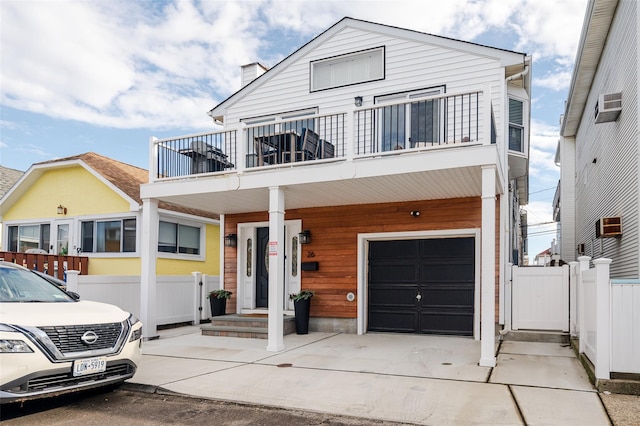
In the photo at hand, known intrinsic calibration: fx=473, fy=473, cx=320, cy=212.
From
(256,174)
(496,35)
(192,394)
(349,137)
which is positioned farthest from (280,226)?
(496,35)

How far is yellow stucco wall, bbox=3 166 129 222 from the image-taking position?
12836 millimetres

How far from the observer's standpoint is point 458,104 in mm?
9195

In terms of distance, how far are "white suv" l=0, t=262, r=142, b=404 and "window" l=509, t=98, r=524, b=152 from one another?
28.0 ft

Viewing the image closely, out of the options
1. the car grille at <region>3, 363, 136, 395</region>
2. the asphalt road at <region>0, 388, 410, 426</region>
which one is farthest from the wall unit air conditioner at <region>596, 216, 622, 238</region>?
the car grille at <region>3, 363, 136, 395</region>

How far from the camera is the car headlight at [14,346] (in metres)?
4.14

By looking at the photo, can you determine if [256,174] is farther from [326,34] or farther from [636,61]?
[636,61]

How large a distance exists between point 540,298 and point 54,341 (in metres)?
8.22

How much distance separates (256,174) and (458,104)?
13.6 feet

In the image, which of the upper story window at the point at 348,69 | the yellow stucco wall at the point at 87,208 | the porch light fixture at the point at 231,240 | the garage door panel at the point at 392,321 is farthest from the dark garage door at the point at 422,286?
the yellow stucco wall at the point at 87,208

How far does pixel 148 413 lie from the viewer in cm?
477

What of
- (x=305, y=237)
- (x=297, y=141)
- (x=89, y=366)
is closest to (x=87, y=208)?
(x=305, y=237)

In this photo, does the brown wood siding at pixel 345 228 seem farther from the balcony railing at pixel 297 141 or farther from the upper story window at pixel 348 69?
the upper story window at pixel 348 69

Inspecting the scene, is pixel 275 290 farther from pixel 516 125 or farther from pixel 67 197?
pixel 67 197

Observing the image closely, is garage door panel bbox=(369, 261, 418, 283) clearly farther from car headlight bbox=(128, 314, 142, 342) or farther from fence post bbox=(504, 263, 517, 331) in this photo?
car headlight bbox=(128, 314, 142, 342)
